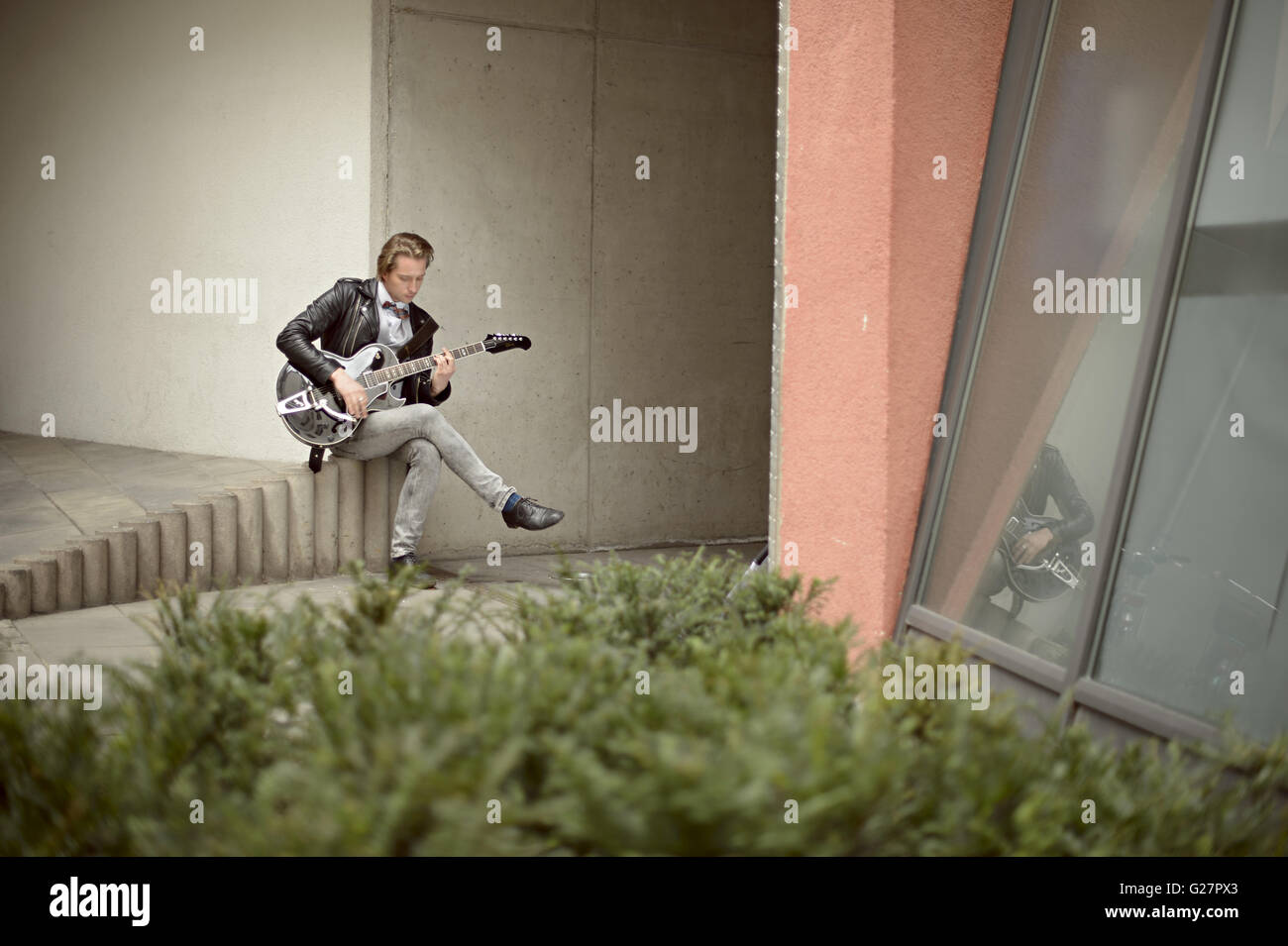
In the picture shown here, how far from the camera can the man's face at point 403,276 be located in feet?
25.1

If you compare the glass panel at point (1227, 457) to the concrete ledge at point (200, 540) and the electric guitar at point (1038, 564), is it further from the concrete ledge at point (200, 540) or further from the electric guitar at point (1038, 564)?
the concrete ledge at point (200, 540)

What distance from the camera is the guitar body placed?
24.9ft

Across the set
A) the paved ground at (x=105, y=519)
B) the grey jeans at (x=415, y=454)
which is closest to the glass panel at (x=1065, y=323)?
the paved ground at (x=105, y=519)

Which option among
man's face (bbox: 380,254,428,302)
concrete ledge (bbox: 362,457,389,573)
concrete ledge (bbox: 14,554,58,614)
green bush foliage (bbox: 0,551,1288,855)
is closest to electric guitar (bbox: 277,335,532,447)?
man's face (bbox: 380,254,428,302)

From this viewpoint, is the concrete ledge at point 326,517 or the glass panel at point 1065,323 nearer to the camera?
Answer: the glass panel at point 1065,323

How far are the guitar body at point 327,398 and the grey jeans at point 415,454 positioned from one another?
101mm

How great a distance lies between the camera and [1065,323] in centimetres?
479

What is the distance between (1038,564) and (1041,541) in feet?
0.27

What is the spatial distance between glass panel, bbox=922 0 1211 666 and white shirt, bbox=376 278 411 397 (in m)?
3.66

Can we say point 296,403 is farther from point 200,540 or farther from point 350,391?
point 200,540

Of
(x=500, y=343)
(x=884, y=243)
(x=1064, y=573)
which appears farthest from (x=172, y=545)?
(x=1064, y=573)
